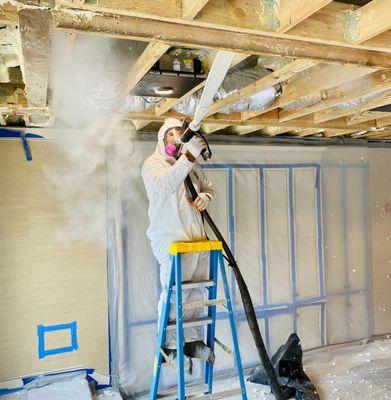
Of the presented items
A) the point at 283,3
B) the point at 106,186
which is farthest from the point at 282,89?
the point at 106,186

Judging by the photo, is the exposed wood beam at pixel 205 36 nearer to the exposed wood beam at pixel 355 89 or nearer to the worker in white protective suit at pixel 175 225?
the exposed wood beam at pixel 355 89

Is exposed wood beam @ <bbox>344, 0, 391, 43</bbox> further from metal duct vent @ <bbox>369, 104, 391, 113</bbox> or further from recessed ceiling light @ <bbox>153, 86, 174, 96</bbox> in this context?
metal duct vent @ <bbox>369, 104, 391, 113</bbox>

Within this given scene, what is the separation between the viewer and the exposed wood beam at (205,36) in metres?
1.12

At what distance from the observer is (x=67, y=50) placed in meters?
1.39

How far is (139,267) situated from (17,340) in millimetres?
988

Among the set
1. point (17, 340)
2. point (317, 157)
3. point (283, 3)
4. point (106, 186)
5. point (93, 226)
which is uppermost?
point (283, 3)

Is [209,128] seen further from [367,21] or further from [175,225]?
[367,21]

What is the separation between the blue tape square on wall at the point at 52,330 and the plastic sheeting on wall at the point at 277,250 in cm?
31

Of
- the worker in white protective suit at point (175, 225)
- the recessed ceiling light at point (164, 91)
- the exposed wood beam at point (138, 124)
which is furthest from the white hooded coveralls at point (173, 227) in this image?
the exposed wood beam at point (138, 124)

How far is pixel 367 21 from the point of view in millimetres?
1275

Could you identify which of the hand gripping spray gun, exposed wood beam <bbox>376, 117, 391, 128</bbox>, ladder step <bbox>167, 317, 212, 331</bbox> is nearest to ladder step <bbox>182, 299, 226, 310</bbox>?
ladder step <bbox>167, 317, 212, 331</bbox>

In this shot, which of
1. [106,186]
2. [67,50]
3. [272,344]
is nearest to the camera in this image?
[67,50]

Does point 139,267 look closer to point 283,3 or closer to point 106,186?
point 106,186

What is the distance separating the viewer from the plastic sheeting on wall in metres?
3.01
